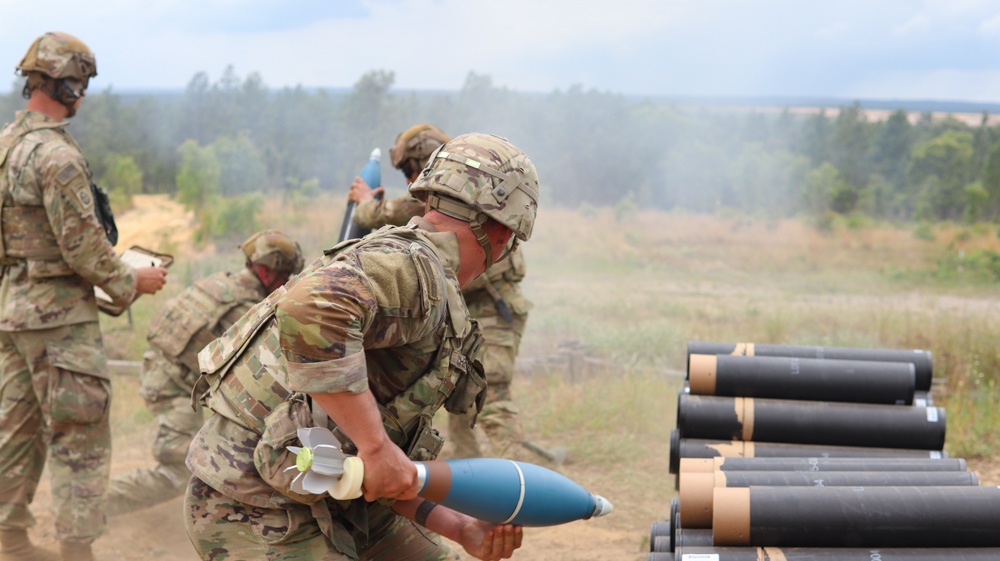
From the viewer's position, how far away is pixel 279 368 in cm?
263

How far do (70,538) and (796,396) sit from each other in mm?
3421

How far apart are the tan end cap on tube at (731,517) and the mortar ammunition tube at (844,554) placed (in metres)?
0.04

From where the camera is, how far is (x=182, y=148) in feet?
67.8

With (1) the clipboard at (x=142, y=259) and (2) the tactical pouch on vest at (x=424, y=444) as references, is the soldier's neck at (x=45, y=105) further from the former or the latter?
(2) the tactical pouch on vest at (x=424, y=444)

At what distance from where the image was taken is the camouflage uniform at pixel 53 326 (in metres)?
4.56

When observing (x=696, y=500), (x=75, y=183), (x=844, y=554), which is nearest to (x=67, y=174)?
(x=75, y=183)

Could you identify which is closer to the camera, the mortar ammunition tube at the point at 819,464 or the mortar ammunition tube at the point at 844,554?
the mortar ammunition tube at the point at 844,554

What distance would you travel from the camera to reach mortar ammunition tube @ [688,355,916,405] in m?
4.22

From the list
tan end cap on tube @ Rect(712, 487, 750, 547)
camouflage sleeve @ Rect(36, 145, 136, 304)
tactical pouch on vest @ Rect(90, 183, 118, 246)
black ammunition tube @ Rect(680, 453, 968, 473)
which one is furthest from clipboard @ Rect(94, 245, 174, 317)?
tan end cap on tube @ Rect(712, 487, 750, 547)

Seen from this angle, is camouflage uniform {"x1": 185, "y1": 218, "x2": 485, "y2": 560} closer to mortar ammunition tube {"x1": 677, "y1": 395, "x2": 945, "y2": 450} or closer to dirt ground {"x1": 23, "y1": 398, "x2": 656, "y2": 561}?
mortar ammunition tube {"x1": 677, "y1": 395, "x2": 945, "y2": 450}

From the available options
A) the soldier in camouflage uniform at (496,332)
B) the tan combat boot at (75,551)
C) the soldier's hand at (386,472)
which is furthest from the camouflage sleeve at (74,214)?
the soldier's hand at (386,472)

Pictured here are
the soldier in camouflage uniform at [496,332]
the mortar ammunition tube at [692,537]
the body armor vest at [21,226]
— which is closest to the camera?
the mortar ammunition tube at [692,537]

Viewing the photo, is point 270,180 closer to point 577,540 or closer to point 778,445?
point 577,540

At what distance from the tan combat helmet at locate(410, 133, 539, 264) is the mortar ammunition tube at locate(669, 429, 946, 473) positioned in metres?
1.76
